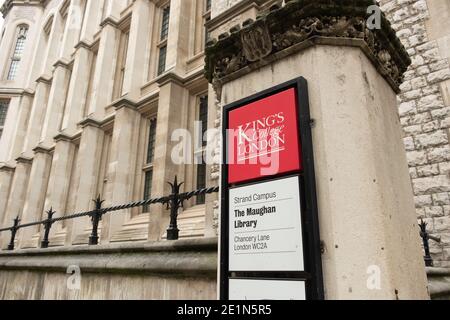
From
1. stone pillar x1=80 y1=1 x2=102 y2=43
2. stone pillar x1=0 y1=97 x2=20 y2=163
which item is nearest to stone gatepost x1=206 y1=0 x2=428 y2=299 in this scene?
stone pillar x1=80 y1=1 x2=102 y2=43

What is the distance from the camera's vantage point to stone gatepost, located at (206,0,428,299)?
189 centimetres

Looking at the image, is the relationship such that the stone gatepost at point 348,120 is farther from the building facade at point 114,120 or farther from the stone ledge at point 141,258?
the building facade at point 114,120

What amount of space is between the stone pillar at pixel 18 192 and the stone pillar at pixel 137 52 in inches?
372

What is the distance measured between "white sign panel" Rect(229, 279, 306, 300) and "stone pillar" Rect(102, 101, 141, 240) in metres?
8.33

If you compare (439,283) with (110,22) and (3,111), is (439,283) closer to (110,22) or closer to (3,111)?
(110,22)

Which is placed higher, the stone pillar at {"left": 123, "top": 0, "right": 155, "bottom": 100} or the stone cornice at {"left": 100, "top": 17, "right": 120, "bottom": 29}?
the stone cornice at {"left": 100, "top": 17, "right": 120, "bottom": 29}

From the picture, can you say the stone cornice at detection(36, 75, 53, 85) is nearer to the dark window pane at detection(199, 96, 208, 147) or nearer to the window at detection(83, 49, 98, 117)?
the window at detection(83, 49, 98, 117)

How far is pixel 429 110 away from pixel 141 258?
5.14 metres

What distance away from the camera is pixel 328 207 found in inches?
77.0

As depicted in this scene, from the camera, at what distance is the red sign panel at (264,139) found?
214cm

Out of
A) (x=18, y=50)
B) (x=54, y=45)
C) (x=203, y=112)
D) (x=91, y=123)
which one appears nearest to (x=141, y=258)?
(x=203, y=112)

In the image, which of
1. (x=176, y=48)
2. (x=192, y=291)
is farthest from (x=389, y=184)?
(x=176, y=48)

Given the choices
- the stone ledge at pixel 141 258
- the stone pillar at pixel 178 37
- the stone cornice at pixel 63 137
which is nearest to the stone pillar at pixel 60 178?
the stone cornice at pixel 63 137
